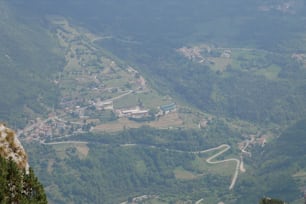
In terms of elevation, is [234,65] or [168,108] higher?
[234,65]

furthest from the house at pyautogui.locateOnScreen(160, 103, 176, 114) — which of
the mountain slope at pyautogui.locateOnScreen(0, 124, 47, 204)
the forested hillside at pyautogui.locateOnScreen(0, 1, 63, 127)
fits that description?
the mountain slope at pyautogui.locateOnScreen(0, 124, 47, 204)

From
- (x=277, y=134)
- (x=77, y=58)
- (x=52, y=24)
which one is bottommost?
(x=277, y=134)

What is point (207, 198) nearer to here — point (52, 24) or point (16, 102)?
point (16, 102)

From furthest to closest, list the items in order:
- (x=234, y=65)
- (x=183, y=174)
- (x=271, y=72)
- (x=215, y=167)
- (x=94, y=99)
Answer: (x=234, y=65) → (x=271, y=72) → (x=94, y=99) → (x=215, y=167) → (x=183, y=174)

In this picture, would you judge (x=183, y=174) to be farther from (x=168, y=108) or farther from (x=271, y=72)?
(x=271, y=72)

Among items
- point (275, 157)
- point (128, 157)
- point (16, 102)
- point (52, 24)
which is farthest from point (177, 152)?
point (52, 24)

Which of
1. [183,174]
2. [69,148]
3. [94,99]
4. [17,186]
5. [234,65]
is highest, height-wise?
[234,65]

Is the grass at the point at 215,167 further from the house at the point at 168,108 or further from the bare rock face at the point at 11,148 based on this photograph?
the bare rock face at the point at 11,148

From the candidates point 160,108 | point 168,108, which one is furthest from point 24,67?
point 168,108
